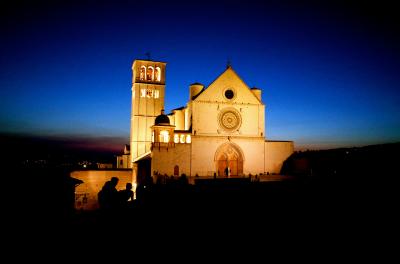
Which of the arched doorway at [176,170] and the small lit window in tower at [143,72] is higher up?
the small lit window in tower at [143,72]

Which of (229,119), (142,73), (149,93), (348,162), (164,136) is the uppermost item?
(142,73)

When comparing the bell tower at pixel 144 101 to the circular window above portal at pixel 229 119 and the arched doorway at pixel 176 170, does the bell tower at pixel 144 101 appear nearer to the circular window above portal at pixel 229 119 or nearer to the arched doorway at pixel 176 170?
the arched doorway at pixel 176 170

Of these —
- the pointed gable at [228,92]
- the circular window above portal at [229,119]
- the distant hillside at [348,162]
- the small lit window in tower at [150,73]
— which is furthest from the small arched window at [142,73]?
the distant hillside at [348,162]

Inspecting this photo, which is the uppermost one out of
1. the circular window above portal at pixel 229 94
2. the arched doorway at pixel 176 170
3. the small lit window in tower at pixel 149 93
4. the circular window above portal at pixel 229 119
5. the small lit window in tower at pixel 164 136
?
the small lit window in tower at pixel 149 93

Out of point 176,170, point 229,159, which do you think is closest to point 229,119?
point 229,159

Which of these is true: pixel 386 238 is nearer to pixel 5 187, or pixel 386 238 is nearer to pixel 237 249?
pixel 237 249

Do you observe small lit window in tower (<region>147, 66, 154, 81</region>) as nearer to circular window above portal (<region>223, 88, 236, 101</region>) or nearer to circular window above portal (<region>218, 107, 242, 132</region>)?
circular window above portal (<region>223, 88, 236, 101</region>)

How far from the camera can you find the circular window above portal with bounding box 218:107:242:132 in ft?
124

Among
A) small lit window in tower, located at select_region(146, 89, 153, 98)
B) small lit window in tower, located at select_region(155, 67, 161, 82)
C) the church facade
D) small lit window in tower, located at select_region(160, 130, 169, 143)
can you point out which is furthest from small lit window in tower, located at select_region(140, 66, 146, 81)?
small lit window in tower, located at select_region(160, 130, 169, 143)

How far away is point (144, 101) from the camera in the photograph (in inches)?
1647

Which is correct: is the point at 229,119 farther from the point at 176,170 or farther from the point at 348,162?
the point at 348,162

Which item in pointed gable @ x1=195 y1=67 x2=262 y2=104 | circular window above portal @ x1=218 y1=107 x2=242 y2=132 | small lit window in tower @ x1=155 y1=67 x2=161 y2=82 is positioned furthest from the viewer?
small lit window in tower @ x1=155 y1=67 x2=161 y2=82

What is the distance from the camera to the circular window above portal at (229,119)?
124ft

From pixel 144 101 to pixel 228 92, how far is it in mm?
11340
